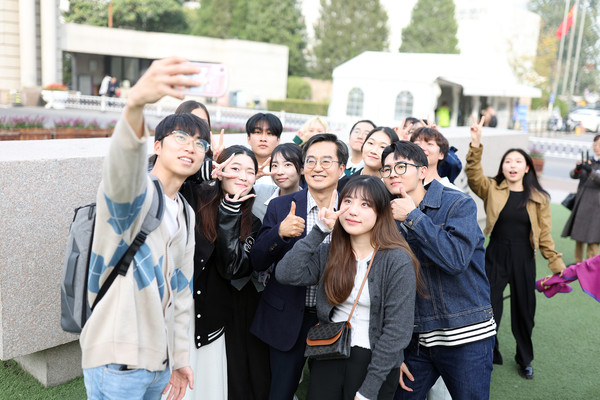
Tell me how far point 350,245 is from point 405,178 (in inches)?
21.2

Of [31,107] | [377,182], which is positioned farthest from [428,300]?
[31,107]

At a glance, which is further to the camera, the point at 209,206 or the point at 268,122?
the point at 268,122

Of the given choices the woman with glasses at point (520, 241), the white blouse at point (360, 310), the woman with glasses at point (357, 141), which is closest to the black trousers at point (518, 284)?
the woman with glasses at point (520, 241)

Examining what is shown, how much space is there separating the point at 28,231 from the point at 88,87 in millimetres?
39894

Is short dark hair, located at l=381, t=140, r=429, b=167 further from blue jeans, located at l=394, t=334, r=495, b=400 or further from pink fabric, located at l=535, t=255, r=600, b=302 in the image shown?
pink fabric, located at l=535, t=255, r=600, b=302

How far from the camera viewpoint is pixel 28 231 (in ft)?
10.5

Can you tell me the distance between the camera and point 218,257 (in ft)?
9.77

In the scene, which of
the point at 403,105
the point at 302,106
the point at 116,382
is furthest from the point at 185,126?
the point at 302,106

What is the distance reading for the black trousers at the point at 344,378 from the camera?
2.67m

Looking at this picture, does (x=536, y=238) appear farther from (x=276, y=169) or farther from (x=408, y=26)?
(x=408, y=26)

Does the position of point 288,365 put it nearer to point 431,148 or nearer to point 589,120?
point 431,148

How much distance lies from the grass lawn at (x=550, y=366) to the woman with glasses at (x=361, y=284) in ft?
5.21

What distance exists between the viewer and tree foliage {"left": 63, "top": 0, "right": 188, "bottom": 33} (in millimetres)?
44625

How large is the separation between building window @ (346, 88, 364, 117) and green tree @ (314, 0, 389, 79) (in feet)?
111
